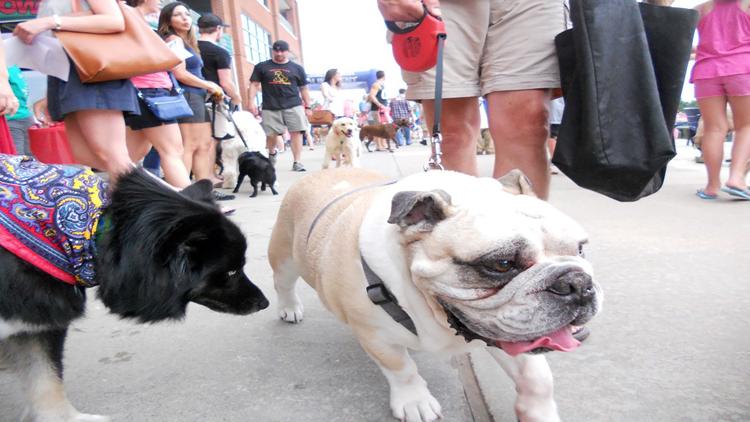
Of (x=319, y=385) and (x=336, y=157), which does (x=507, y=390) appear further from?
(x=336, y=157)

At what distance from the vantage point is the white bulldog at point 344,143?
9.03m

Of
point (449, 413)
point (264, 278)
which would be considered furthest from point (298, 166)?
point (449, 413)

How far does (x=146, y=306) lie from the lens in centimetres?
150

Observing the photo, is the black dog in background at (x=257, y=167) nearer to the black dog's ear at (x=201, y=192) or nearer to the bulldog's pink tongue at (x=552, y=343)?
the black dog's ear at (x=201, y=192)

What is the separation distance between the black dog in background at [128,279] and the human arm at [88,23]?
1572 millimetres

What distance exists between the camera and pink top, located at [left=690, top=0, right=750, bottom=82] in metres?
4.18

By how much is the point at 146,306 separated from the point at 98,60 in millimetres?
1817

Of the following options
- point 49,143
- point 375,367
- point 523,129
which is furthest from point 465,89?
point 49,143

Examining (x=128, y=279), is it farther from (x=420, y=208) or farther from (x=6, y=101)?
(x=6, y=101)

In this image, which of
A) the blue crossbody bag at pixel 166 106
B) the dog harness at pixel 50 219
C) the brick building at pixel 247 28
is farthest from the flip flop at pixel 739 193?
the brick building at pixel 247 28

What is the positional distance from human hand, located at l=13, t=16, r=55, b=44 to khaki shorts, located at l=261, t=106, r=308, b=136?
5.67 metres

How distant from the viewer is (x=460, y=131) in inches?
111

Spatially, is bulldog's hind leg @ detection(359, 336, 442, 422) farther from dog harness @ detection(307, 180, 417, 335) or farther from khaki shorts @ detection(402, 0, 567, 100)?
khaki shorts @ detection(402, 0, 567, 100)

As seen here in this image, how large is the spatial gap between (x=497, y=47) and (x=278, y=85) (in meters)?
6.05
